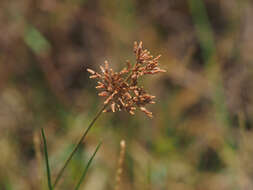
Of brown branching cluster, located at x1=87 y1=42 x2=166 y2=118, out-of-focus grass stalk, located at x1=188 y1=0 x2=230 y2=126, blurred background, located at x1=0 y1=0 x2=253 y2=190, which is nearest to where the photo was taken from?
brown branching cluster, located at x1=87 y1=42 x2=166 y2=118

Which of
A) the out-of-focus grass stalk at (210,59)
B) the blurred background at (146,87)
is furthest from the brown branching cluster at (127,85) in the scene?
the out-of-focus grass stalk at (210,59)

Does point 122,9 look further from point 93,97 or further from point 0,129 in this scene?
point 0,129

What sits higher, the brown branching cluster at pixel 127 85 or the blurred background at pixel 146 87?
the blurred background at pixel 146 87

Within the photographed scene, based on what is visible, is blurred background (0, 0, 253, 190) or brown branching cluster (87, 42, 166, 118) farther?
blurred background (0, 0, 253, 190)

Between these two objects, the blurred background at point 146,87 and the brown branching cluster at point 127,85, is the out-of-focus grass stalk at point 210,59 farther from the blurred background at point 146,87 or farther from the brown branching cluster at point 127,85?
the brown branching cluster at point 127,85

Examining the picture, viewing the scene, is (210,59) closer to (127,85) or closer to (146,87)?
(146,87)

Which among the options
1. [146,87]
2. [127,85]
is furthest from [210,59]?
[127,85]

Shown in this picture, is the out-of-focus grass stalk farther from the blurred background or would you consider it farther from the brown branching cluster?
the brown branching cluster

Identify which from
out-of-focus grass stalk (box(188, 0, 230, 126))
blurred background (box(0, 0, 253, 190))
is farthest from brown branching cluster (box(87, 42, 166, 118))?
out-of-focus grass stalk (box(188, 0, 230, 126))
